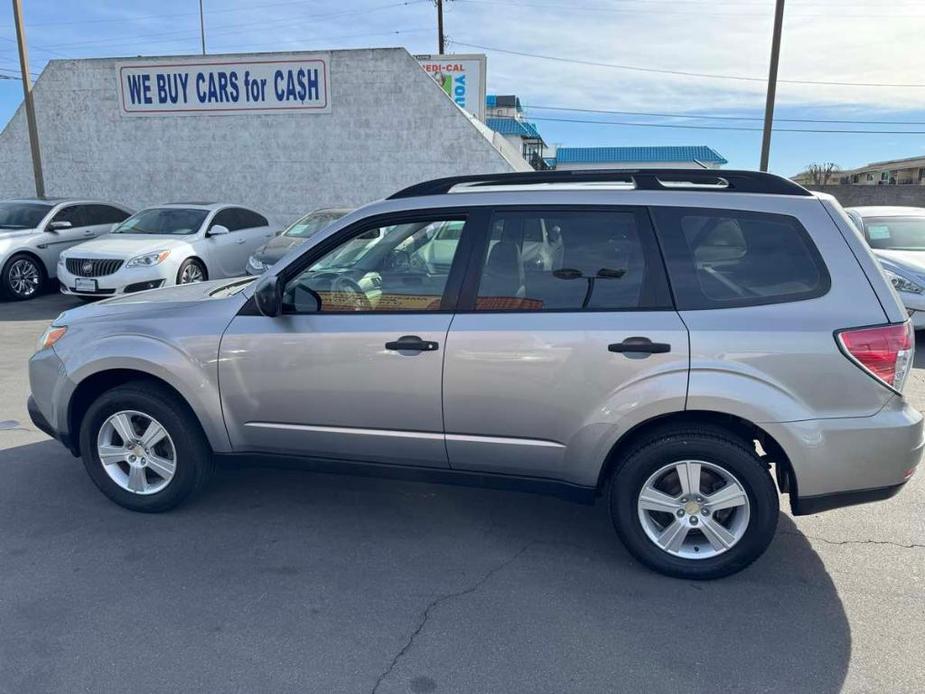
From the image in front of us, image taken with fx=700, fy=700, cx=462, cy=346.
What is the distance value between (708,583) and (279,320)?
245 centimetres

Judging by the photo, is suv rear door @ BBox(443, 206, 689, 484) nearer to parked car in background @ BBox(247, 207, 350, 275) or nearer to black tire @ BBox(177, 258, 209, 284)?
parked car in background @ BBox(247, 207, 350, 275)

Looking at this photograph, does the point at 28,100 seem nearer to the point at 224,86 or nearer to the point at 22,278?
the point at 224,86

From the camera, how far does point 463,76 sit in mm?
23859

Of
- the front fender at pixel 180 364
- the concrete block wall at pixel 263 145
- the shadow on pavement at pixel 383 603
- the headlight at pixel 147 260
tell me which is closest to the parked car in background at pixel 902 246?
the shadow on pavement at pixel 383 603

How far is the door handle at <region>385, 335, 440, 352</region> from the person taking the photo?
333 cm

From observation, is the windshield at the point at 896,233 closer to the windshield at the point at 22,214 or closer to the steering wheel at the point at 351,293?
the steering wheel at the point at 351,293

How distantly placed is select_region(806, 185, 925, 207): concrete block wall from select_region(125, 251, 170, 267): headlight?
24.2m

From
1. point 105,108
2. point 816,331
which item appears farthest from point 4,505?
point 105,108

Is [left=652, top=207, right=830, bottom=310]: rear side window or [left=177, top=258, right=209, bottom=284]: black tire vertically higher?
[left=652, top=207, right=830, bottom=310]: rear side window

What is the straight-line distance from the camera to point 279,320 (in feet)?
11.7

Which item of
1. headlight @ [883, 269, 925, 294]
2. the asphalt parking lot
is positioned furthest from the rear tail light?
headlight @ [883, 269, 925, 294]

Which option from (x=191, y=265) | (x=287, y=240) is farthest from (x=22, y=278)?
(x=287, y=240)

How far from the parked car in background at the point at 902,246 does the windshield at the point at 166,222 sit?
957 centimetres

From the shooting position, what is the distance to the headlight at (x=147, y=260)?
980cm
